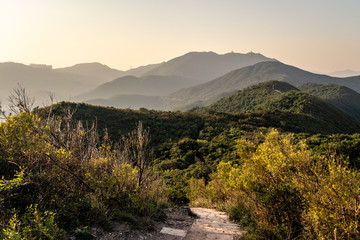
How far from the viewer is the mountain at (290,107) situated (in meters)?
38.8

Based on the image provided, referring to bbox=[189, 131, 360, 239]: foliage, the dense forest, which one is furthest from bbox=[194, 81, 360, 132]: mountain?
the dense forest

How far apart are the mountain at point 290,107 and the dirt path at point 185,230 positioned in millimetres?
32981

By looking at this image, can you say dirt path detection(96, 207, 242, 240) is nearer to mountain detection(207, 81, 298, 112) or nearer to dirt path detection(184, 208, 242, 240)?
dirt path detection(184, 208, 242, 240)

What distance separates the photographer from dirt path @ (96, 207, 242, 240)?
15.2 ft

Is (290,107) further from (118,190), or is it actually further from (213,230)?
(118,190)

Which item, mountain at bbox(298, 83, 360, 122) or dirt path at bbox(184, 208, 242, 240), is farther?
mountain at bbox(298, 83, 360, 122)

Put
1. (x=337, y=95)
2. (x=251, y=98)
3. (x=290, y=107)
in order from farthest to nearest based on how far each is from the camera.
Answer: (x=337, y=95) < (x=251, y=98) < (x=290, y=107)

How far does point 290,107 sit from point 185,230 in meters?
51.0

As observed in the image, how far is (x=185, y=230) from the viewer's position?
5230 mm

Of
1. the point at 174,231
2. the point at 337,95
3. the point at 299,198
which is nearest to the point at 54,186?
the point at 174,231

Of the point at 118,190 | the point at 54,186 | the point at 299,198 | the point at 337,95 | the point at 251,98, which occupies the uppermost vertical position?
the point at 337,95

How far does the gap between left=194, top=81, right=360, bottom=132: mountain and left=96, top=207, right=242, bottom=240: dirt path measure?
108 feet

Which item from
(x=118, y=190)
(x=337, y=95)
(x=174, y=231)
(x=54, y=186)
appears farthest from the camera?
(x=337, y=95)

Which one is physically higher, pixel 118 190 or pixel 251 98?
pixel 251 98
